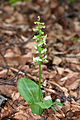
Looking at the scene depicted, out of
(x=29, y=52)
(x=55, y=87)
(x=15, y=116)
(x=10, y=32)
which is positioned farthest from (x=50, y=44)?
(x=15, y=116)

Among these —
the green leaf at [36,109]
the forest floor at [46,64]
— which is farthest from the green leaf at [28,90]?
the forest floor at [46,64]

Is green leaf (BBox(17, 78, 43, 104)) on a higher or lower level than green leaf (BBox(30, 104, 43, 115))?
higher

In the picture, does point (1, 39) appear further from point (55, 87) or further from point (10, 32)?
point (55, 87)

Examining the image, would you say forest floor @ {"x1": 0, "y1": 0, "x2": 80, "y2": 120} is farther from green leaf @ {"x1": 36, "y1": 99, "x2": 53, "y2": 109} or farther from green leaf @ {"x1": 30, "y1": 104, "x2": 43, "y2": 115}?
green leaf @ {"x1": 36, "y1": 99, "x2": 53, "y2": 109}

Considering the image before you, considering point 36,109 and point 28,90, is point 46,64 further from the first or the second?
point 36,109

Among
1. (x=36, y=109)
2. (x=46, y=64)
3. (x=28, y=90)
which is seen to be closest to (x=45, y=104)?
(x=36, y=109)

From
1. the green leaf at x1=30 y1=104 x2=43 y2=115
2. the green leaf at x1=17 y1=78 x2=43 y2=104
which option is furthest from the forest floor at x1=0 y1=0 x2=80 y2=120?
the green leaf at x1=17 y1=78 x2=43 y2=104

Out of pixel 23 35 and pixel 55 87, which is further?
pixel 23 35
